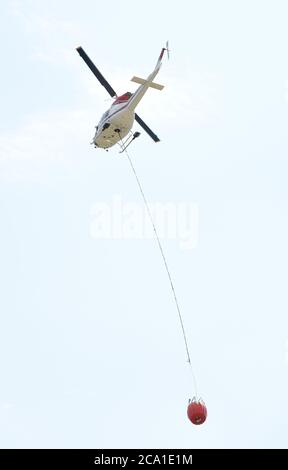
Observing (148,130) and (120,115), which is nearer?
(120,115)

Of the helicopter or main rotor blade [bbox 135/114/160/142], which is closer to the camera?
the helicopter

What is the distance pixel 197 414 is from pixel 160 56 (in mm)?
22820

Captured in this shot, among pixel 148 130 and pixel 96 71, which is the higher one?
pixel 96 71

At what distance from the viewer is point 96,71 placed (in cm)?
4978

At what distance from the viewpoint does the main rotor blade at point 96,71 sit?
49125 mm

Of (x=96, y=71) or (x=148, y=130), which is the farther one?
(x=148, y=130)

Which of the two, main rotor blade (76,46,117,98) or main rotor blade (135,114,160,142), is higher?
main rotor blade (76,46,117,98)

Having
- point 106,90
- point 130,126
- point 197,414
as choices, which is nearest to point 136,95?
point 130,126

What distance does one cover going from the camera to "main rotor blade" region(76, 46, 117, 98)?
4912 cm
